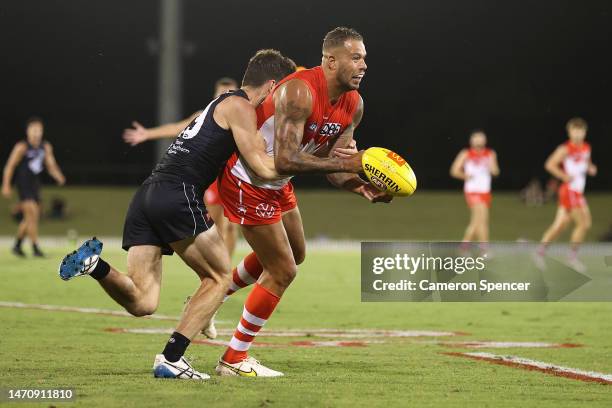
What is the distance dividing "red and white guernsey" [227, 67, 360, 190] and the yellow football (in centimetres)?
57

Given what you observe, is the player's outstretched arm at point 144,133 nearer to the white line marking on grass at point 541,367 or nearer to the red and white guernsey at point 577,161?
the white line marking on grass at point 541,367

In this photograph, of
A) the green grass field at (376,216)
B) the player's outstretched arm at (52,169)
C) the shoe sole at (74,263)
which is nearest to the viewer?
the shoe sole at (74,263)

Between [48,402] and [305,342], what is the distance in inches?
141

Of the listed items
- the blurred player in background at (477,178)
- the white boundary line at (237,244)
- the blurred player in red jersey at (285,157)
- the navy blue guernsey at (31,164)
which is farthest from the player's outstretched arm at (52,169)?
the blurred player in red jersey at (285,157)

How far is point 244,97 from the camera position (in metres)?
7.29

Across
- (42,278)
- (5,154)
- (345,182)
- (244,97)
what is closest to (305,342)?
(345,182)

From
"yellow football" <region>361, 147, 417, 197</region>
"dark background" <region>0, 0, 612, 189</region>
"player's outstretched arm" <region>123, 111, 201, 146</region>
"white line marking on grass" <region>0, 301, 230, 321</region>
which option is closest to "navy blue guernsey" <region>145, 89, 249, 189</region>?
"yellow football" <region>361, 147, 417, 197</region>

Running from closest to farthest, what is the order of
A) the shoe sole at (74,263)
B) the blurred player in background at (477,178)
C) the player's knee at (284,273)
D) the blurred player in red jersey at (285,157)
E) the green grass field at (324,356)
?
the green grass field at (324,356)
the shoe sole at (74,263)
the blurred player in red jersey at (285,157)
the player's knee at (284,273)
the blurred player in background at (477,178)

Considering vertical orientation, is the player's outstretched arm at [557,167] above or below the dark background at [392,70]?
below

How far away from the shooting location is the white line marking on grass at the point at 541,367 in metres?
7.55

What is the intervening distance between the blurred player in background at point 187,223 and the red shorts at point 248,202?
0.40 meters

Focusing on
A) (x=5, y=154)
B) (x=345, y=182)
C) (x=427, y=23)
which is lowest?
(x=345, y=182)

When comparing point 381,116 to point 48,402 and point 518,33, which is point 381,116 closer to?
point 518,33

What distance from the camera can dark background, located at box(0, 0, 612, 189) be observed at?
36.3m
